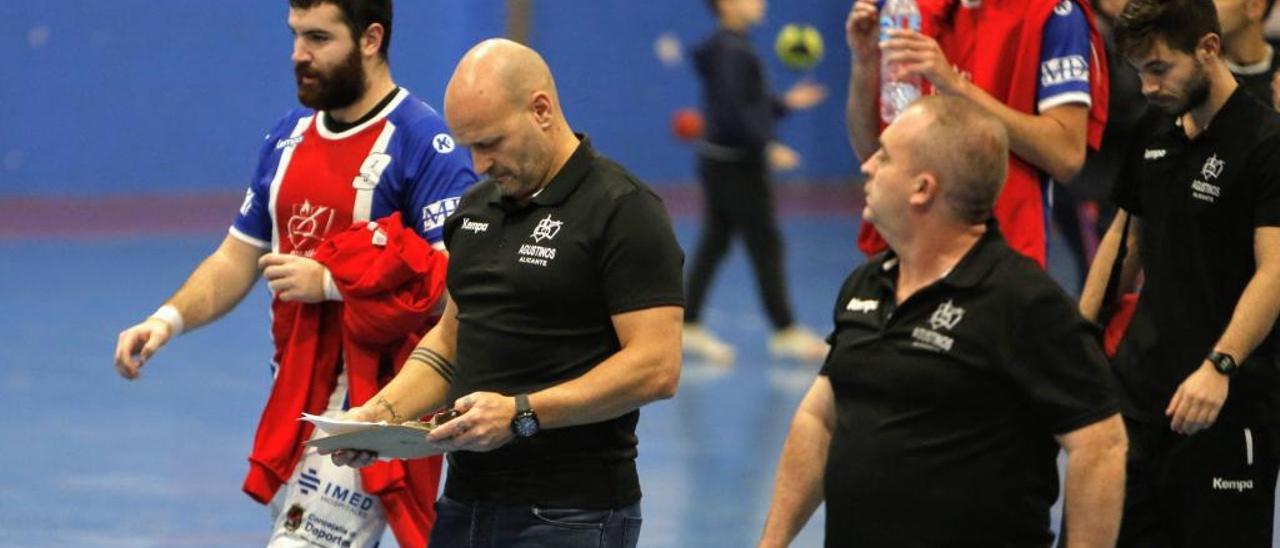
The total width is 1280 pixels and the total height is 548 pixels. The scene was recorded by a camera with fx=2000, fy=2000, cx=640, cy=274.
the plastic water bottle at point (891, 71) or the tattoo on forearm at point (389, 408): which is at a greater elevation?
the plastic water bottle at point (891, 71)

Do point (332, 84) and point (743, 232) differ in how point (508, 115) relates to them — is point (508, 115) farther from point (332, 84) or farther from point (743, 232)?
point (743, 232)

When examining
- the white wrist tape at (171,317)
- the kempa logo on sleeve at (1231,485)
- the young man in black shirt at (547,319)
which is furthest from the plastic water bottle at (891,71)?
the white wrist tape at (171,317)

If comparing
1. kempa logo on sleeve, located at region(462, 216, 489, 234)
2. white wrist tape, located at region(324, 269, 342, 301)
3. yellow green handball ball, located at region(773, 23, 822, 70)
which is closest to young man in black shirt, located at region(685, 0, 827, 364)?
yellow green handball ball, located at region(773, 23, 822, 70)

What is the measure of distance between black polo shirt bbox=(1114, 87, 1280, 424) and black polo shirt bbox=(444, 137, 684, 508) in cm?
139

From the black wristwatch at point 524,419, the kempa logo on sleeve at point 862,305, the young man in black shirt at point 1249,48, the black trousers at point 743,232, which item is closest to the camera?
the kempa logo on sleeve at point 862,305

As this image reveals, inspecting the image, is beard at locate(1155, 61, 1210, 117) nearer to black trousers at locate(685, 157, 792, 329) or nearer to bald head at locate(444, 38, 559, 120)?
bald head at locate(444, 38, 559, 120)

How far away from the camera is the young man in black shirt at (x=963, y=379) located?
142 inches

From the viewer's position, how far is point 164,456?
348 inches

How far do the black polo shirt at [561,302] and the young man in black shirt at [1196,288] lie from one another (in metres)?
1.34

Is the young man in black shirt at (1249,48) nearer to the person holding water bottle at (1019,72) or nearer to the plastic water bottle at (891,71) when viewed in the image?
the person holding water bottle at (1019,72)

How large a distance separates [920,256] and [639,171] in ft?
53.9

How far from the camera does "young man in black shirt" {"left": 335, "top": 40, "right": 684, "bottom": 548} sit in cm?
420

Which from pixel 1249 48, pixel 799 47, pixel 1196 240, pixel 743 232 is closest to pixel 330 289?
pixel 1196 240

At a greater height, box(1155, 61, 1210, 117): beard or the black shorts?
box(1155, 61, 1210, 117): beard
